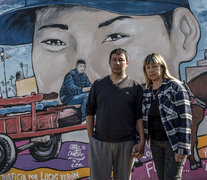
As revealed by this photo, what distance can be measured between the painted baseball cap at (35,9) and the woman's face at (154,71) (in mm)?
1756

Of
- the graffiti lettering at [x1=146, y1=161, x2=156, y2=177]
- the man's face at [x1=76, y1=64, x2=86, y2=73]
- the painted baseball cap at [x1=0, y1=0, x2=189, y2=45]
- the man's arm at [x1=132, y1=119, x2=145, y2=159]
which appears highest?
the painted baseball cap at [x1=0, y1=0, x2=189, y2=45]

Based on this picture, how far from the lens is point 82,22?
3508 mm

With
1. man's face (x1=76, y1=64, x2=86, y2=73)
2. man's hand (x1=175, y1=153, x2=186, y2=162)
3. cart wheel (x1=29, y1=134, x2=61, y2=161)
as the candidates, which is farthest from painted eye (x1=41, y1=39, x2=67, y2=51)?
man's hand (x1=175, y1=153, x2=186, y2=162)

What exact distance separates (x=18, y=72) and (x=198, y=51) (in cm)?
292

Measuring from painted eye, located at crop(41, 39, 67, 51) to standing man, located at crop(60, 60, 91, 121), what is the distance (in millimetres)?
485

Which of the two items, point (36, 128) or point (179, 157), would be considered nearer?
point (179, 157)

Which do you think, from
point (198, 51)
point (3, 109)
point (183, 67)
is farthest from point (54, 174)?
point (198, 51)

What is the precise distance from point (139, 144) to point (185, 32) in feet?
7.31

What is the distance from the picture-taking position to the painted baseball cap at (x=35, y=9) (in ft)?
11.4

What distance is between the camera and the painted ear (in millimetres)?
3426

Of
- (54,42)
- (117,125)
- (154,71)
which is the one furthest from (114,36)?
(117,125)

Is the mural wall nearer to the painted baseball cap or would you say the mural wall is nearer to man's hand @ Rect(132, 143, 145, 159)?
the painted baseball cap

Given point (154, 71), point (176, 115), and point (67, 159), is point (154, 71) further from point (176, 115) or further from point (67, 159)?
point (67, 159)

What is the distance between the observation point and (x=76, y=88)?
3465mm
